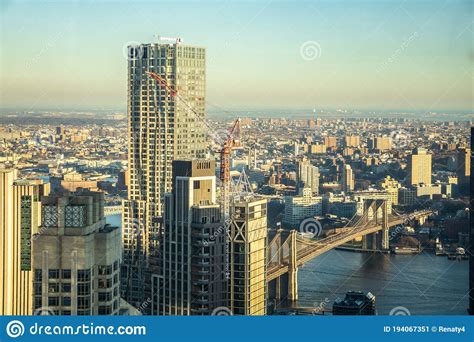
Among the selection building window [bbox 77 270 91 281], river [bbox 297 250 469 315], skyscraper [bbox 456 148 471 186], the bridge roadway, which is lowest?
river [bbox 297 250 469 315]

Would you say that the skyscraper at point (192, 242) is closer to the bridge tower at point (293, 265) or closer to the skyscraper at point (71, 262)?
the bridge tower at point (293, 265)

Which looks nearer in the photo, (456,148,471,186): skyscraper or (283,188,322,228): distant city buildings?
(456,148,471,186): skyscraper

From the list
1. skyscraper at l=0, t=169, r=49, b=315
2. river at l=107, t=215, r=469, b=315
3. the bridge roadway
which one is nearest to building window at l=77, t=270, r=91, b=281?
skyscraper at l=0, t=169, r=49, b=315

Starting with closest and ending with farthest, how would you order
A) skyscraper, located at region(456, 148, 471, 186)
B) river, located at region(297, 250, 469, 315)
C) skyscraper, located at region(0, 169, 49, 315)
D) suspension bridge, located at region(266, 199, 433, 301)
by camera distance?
skyscraper, located at region(0, 169, 49, 315) → skyscraper, located at region(456, 148, 471, 186) → river, located at region(297, 250, 469, 315) → suspension bridge, located at region(266, 199, 433, 301)

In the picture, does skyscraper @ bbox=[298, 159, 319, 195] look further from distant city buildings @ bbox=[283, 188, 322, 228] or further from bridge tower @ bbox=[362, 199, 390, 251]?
bridge tower @ bbox=[362, 199, 390, 251]

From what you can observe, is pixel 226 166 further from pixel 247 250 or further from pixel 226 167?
pixel 247 250

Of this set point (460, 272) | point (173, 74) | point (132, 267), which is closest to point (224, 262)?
point (132, 267)
